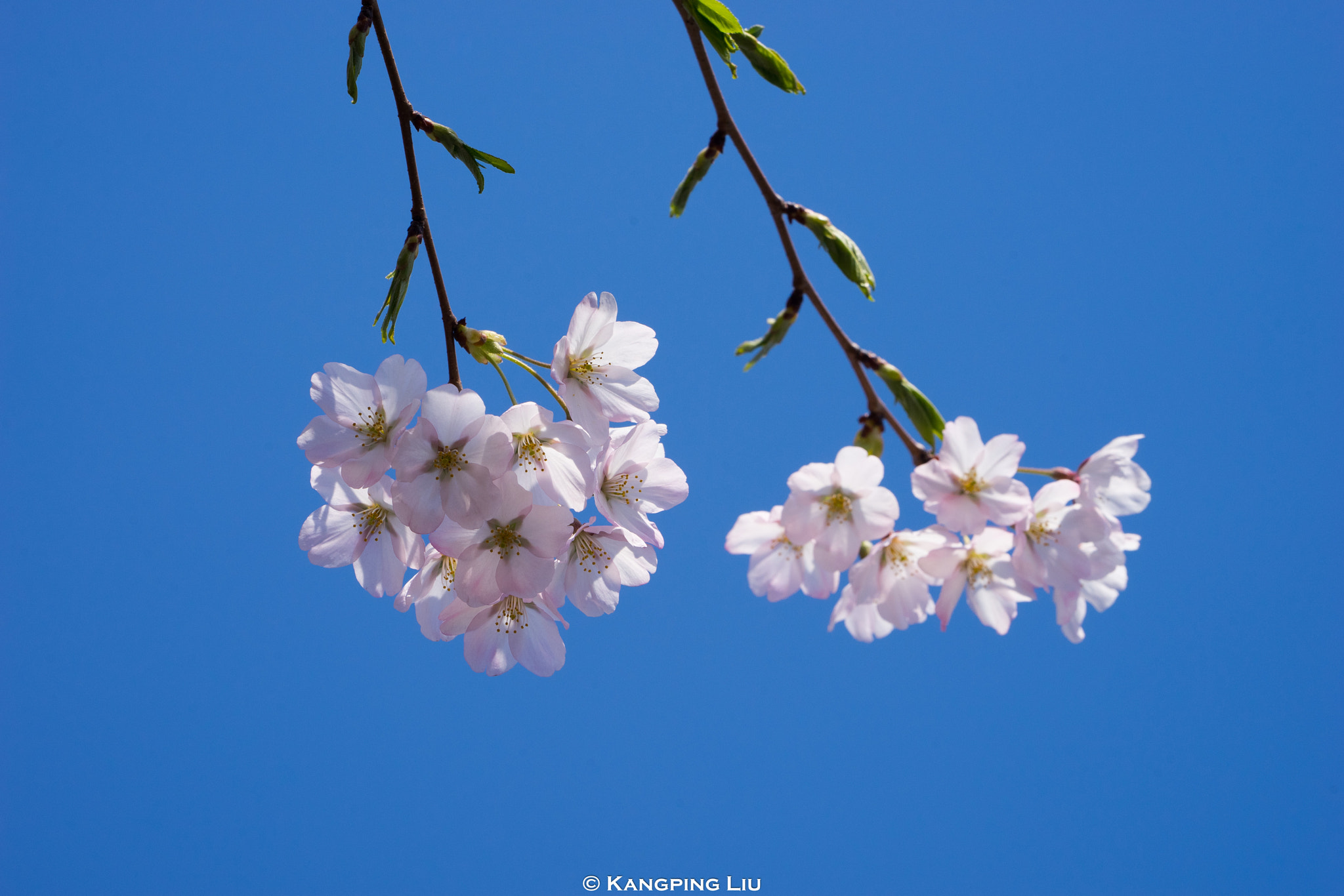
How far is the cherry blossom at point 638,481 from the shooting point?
103cm

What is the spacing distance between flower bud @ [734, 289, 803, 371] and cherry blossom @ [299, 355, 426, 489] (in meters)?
0.44

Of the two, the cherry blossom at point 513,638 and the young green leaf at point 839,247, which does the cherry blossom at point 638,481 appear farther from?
the young green leaf at point 839,247

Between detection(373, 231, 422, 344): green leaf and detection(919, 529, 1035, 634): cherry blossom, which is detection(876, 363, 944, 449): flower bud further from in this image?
detection(373, 231, 422, 344): green leaf

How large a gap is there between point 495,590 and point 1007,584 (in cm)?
69

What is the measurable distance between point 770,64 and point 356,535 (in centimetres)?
91

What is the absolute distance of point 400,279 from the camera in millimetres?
992

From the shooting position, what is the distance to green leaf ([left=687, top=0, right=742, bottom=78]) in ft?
3.47

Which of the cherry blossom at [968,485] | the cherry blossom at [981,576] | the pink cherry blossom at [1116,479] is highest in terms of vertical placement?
the pink cherry blossom at [1116,479]

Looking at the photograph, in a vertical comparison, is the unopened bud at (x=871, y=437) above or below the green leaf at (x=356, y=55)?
below

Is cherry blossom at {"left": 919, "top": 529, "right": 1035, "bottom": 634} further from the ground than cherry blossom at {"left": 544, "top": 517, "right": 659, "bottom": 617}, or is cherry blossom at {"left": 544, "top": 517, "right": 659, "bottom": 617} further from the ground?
cherry blossom at {"left": 544, "top": 517, "right": 659, "bottom": 617}

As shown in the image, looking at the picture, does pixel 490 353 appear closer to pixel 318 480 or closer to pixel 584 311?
pixel 584 311

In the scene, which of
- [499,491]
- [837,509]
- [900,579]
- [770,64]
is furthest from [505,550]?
[770,64]

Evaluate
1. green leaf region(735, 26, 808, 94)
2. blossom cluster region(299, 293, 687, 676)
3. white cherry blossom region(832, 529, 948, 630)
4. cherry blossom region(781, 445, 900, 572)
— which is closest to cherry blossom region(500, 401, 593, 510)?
blossom cluster region(299, 293, 687, 676)

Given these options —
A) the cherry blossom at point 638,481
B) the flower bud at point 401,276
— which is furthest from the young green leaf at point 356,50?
the cherry blossom at point 638,481
